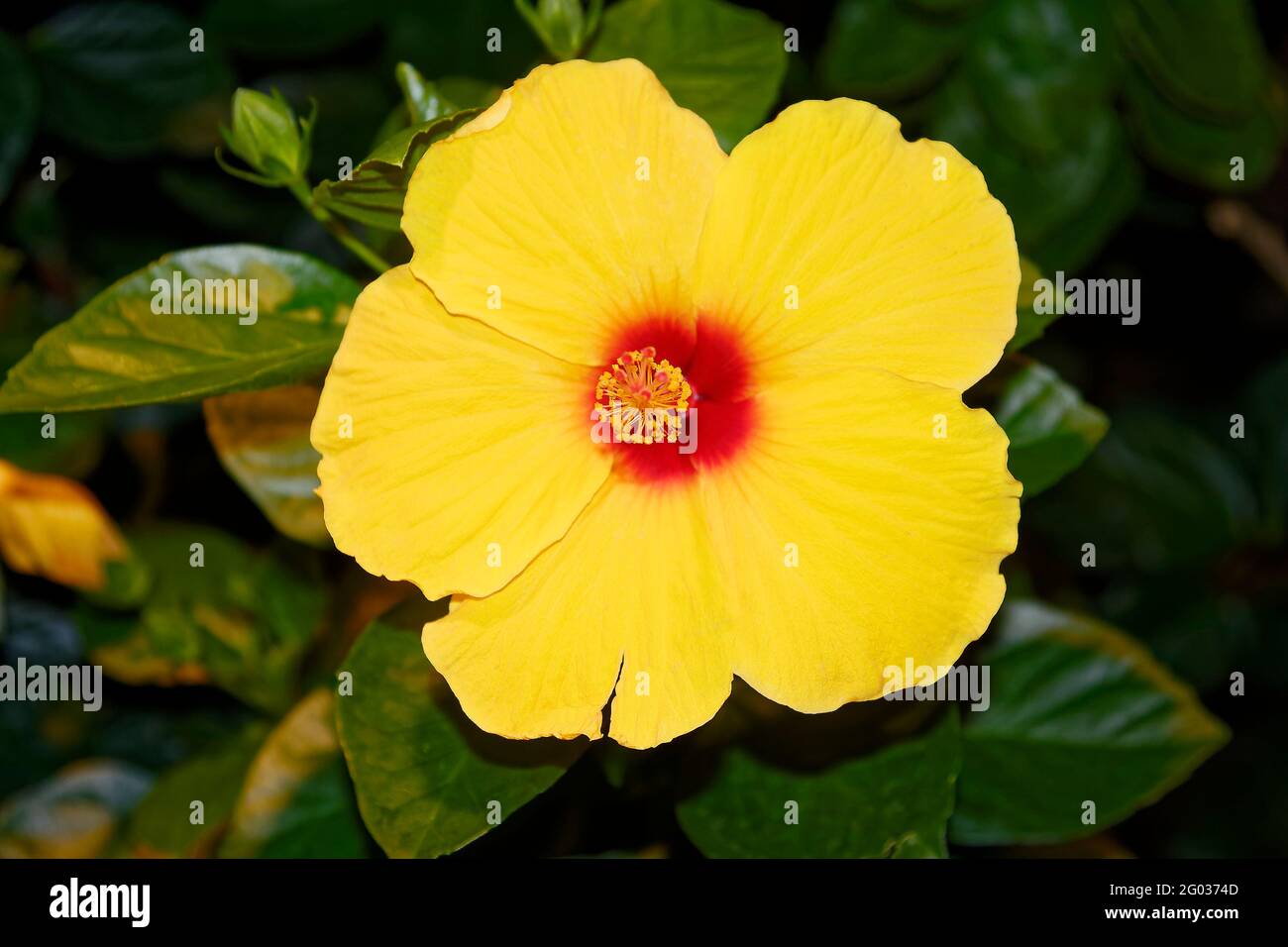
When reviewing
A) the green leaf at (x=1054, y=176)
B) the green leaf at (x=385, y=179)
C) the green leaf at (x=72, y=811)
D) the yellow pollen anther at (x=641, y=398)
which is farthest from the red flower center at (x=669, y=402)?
the green leaf at (x=72, y=811)

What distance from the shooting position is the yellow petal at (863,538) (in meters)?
1.02

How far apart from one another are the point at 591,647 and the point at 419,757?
0.87ft

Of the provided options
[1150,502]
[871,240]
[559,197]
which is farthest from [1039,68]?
[559,197]

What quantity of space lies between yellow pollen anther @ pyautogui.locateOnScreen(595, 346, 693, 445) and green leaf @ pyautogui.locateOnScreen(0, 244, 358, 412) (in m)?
0.28

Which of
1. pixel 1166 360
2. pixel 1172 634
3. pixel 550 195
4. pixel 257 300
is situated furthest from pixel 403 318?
pixel 1166 360

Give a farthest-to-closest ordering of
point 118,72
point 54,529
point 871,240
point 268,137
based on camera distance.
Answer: point 118,72
point 54,529
point 268,137
point 871,240

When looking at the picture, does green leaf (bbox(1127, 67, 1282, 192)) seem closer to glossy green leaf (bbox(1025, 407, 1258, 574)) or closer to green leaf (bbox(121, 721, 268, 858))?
glossy green leaf (bbox(1025, 407, 1258, 574))

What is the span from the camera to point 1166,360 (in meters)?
2.40

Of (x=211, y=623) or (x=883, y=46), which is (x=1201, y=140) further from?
(x=211, y=623)

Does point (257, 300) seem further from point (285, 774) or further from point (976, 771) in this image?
point (976, 771)

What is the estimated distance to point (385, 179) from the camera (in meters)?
1.07

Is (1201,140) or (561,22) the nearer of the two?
(561,22)

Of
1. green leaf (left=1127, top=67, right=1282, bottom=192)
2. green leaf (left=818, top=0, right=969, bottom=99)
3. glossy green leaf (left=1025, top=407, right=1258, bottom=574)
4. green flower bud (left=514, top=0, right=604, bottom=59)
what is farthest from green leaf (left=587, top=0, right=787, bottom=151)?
glossy green leaf (left=1025, top=407, right=1258, bottom=574)

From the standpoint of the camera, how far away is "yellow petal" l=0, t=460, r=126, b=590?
1.61 m
